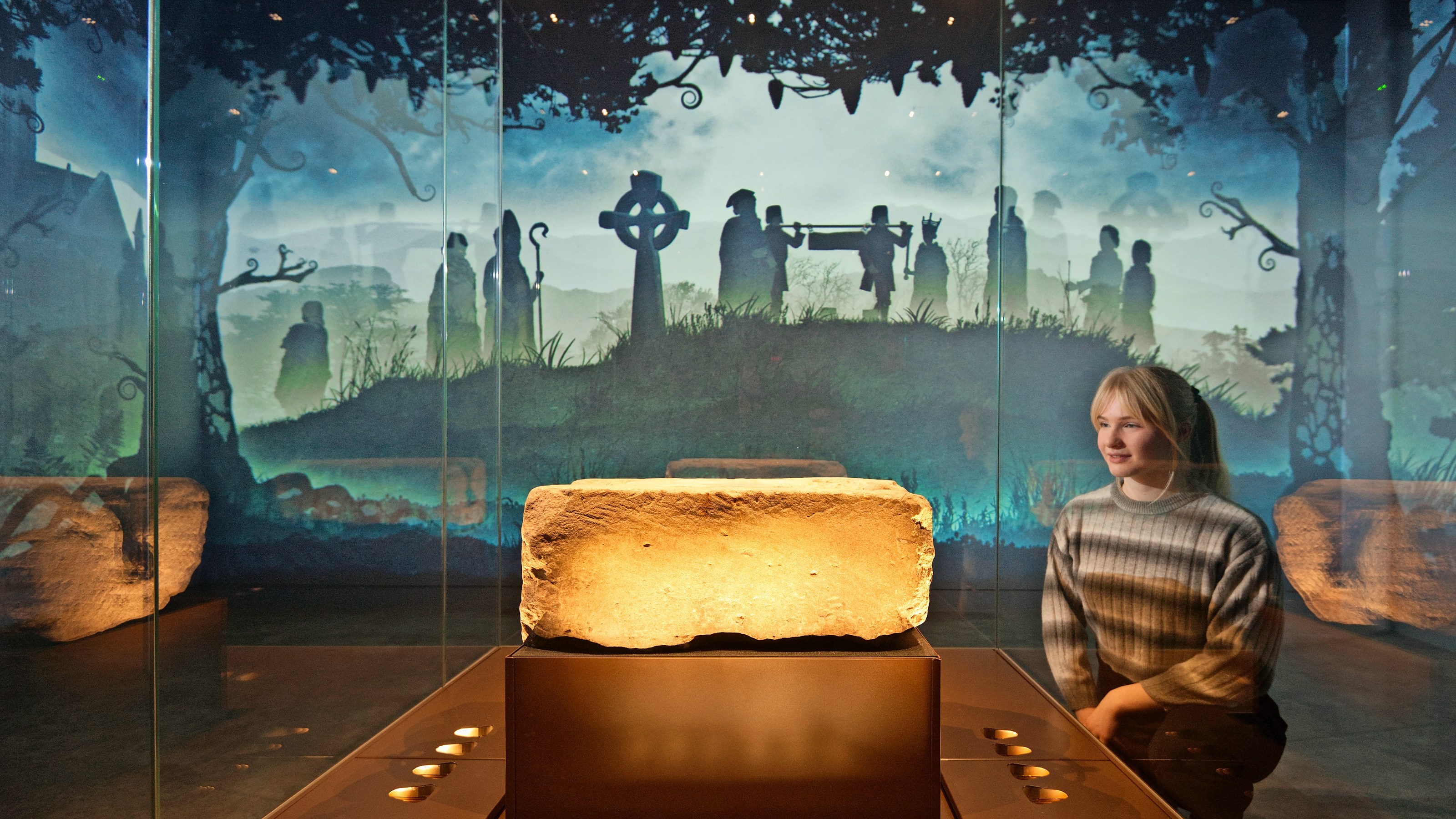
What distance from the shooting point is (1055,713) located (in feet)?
6.57

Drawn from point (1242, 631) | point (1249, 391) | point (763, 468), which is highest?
point (1249, 391)

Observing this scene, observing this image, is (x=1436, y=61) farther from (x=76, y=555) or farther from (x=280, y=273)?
(x=76, y=555)

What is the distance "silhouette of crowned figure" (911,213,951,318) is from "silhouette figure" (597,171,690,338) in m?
0.79

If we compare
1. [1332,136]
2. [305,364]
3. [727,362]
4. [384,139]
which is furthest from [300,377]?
[1332,136]

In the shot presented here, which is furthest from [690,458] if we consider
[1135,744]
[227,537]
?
[1135,744]

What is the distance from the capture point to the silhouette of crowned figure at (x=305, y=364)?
1787 mm

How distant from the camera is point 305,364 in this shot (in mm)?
1838

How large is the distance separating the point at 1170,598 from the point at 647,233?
183 centimetres

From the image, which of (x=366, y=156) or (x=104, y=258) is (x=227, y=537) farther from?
(x=366, y=156)

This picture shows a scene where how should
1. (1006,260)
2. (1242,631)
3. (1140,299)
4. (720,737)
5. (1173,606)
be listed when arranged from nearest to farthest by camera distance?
(720,737)
(1242,631)
(1173,606)
(1140,299)
(1006,260)

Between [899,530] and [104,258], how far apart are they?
154 cm

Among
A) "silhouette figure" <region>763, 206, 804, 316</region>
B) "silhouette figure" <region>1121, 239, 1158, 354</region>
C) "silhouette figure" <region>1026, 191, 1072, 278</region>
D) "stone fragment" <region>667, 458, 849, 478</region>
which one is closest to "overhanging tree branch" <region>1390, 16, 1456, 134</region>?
"silhouette figure" <region>1121, 239, 1158, 354</region>

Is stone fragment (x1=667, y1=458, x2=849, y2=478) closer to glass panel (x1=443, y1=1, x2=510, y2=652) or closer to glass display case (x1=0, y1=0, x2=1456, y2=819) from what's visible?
glass display case (x1=0, y1=0, x2=1456, y2=819)

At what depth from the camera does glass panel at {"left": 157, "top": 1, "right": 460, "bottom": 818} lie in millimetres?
1450
